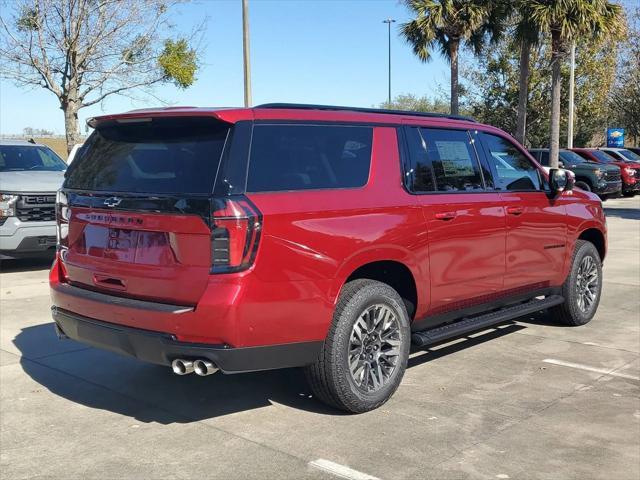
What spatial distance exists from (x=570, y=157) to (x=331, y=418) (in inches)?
862

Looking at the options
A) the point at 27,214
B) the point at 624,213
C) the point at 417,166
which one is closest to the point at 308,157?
the point at 417,166

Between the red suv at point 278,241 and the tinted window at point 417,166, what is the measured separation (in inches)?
0.6

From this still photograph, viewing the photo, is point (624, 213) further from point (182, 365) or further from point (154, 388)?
point (182, 365)

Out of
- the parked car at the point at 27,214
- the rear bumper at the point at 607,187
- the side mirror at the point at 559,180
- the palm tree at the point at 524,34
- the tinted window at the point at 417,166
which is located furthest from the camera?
the rear bumper at the point at 607,187

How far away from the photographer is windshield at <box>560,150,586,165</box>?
23.8 metres

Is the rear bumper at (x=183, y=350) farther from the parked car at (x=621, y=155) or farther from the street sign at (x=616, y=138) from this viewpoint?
the street sign at (x=616, y=138)

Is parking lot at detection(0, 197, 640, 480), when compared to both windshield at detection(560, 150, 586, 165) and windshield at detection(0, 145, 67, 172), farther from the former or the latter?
windshield at detection(560, 150, 586, 165)

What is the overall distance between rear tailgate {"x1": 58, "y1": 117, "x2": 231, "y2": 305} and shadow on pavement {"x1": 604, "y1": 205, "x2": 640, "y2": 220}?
54.6 ft

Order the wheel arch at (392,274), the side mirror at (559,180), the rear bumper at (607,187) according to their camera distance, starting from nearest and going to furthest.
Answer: the wheel arch at (392,274) → the side mirror at (559,180) → the rear bumper at (607,187)

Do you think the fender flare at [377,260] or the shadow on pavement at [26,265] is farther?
the shadow on pavement at [26,265]

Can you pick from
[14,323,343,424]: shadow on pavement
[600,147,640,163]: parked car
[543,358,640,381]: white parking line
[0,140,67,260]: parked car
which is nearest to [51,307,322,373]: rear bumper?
[14,323,343,424]: shadow on pavement

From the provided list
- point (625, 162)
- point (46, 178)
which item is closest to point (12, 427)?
point (46, 178)

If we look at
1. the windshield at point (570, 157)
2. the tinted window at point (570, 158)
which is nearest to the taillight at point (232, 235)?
the tinted window at point (570, 158)

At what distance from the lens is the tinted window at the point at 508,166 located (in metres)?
5.62
